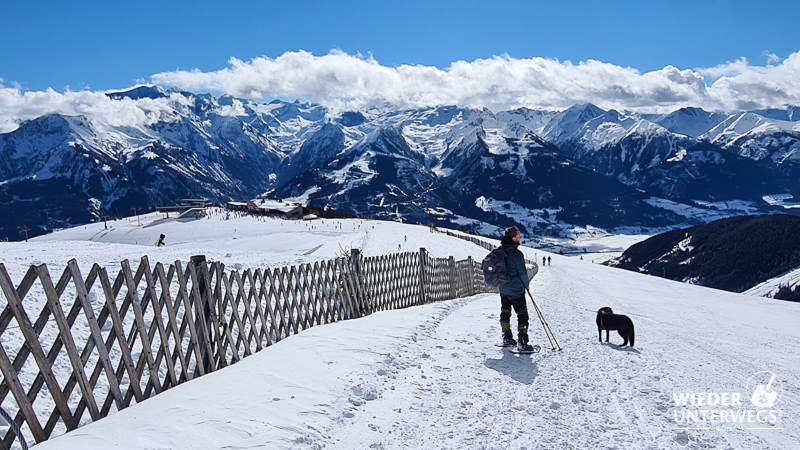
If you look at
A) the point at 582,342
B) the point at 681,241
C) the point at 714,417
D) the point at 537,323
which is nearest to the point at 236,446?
the point at 714,417

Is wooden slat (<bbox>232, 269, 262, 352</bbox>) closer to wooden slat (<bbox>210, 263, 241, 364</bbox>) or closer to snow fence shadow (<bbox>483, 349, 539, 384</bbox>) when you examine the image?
wooden slat (<bbox>210, 263, 241, 364</bbox>)

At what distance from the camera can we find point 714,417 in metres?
6.58

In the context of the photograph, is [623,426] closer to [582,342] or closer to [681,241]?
[582,342]

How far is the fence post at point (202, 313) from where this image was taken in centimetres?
784

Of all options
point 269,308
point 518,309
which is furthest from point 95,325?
point 518,309

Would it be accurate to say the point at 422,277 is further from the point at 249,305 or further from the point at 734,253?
the point at 734,253

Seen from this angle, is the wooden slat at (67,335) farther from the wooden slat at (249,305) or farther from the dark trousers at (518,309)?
the dark trousers at (518,309)

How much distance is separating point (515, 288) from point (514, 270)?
0.45 m

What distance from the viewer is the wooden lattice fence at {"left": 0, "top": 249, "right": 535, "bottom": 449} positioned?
539 cm

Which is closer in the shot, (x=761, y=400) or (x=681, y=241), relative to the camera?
(x=761, y=400)

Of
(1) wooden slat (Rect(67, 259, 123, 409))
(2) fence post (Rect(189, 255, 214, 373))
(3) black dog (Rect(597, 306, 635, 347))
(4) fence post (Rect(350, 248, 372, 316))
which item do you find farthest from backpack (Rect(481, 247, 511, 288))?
(1) wooden slat (Rect(67, 259, 123, 409))

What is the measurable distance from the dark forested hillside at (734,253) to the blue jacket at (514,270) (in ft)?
501

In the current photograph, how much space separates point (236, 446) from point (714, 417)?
6.26 m

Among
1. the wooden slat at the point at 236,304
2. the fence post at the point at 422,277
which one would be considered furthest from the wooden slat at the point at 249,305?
the fence post at the point at 422,277
